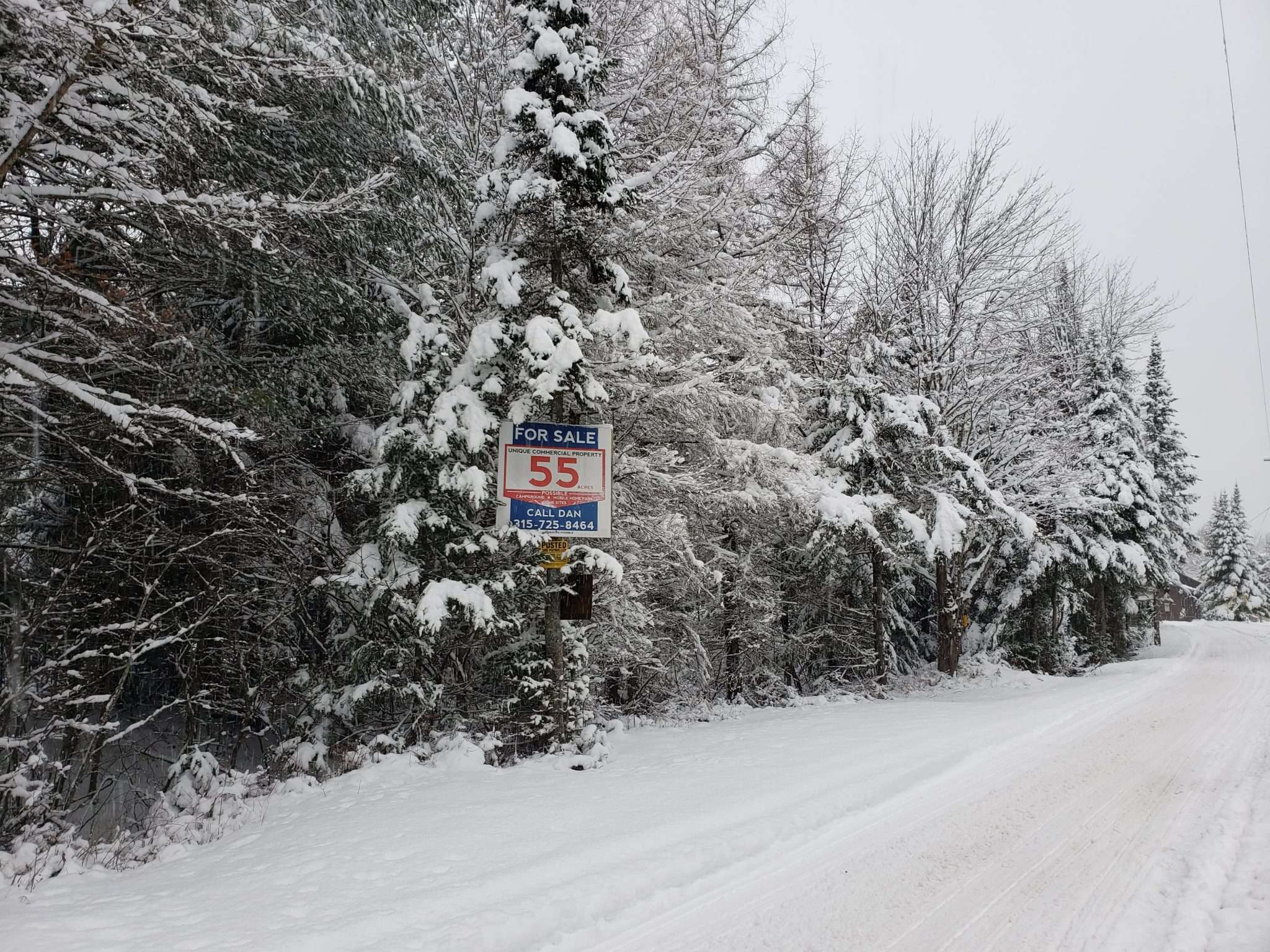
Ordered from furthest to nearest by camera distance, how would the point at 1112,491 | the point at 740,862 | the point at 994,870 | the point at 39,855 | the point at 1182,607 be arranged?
the point at 1182,607, the point at 1112,491, the point at 39,855, the point at 740,862, the point at 994,870

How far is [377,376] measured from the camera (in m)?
8.65

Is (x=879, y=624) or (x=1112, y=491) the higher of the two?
(x=1112, y=491)

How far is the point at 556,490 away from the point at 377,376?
8.84ft

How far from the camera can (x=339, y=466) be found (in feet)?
31.3

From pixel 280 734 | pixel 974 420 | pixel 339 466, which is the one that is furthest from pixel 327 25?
pixel 974 420

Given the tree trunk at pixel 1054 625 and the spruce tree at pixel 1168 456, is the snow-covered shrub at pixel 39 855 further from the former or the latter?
the spruce tree at pixel 1168 456

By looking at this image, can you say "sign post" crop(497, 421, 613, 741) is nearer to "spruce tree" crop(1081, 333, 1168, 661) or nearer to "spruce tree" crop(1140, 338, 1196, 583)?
"spruce tree" crop(1081, 333, 1168, 661)

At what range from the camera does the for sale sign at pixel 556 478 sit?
7898 millimetres

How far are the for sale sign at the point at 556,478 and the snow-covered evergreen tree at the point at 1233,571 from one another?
6255 centimetres

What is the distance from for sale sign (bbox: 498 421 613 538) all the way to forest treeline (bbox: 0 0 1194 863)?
0.34 metres

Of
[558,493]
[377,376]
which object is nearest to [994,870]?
[558,493]

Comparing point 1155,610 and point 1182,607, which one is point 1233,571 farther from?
point 1182,607

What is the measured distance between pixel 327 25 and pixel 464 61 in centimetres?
205

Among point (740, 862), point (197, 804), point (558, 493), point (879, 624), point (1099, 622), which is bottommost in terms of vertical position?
point (197, 804)
